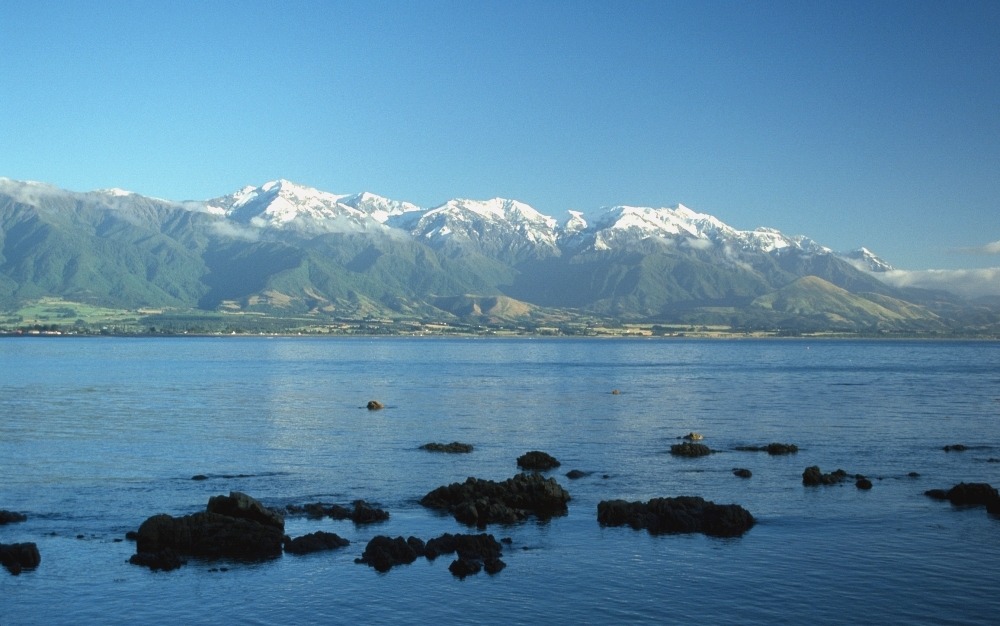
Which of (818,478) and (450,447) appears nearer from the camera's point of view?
(818,478)

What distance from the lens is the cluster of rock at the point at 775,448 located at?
87938 millimetres

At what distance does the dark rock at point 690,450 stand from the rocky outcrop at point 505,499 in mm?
25267

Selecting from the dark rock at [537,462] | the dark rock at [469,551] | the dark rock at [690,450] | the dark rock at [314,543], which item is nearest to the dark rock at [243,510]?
the dark rock at [314,543]

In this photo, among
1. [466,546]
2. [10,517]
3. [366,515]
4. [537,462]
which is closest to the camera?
[466,546]

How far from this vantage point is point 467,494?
6291cm

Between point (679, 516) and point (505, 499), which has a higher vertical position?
point (679, 516)

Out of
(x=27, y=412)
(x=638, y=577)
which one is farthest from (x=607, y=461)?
(x=27, y=412)

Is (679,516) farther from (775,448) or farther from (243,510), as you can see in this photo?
(775,448)

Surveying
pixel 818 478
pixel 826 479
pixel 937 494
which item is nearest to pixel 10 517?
pixel 818 478

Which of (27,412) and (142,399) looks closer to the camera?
(27,412)

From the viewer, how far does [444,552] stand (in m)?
51.1

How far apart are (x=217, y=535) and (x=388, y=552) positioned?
1007cm

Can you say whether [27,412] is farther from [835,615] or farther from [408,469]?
[835,615]

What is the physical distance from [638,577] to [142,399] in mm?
119165
